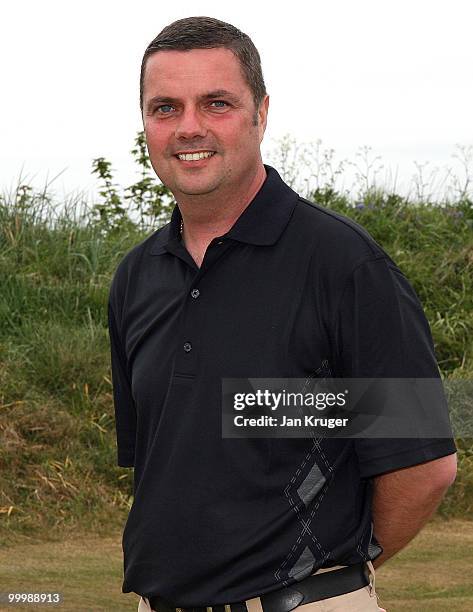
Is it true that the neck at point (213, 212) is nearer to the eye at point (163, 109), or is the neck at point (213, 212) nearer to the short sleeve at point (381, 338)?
the eye at point (163, 109)

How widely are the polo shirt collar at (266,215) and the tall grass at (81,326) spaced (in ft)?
16.5

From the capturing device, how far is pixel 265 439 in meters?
2.93

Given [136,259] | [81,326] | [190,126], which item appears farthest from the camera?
→ [81,326]

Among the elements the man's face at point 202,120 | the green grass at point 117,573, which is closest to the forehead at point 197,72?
the man's face at point 202,120

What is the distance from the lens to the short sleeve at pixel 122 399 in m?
3.67

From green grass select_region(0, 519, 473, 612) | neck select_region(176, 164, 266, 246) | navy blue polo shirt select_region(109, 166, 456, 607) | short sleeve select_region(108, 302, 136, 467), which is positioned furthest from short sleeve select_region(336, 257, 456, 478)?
green grass select_region(0, 519, 473, 612)

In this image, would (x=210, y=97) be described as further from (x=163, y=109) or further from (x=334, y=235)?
(x=334, y=235)

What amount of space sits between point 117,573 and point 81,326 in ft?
11.5

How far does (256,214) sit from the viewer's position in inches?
125

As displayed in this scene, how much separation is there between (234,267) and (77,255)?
26.5ft

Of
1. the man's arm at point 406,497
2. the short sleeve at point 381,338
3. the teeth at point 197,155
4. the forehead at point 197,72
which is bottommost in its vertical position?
the man's arm at point 406,497

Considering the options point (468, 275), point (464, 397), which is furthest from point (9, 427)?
point (468, 275)

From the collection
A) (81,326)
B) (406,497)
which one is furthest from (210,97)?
(81,326)

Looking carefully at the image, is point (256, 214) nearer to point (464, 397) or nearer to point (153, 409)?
point (153, 409)
